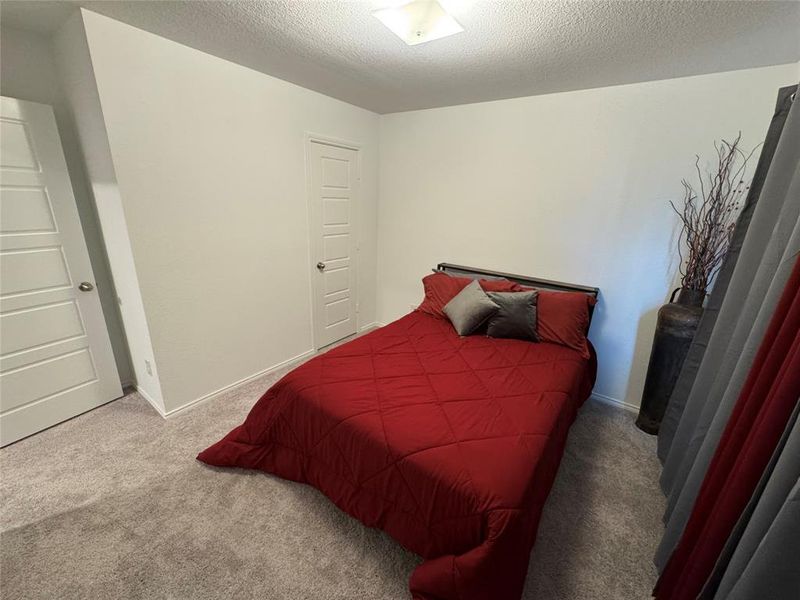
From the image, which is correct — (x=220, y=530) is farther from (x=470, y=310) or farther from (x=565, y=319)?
(x=565, y=319)

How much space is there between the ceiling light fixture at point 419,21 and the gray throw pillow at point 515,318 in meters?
1.67

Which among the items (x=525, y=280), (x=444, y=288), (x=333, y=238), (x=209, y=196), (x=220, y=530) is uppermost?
(x=209, y=196)

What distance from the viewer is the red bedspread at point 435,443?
1.19m

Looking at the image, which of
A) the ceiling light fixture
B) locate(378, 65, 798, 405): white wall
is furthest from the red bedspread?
the ceiling light fixture

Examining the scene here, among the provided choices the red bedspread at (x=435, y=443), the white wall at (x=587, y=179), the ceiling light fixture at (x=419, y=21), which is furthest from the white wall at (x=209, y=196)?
the ceiling light fixture at (x=419, y=21)

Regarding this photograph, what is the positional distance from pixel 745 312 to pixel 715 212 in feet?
4.37

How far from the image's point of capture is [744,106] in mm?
1987

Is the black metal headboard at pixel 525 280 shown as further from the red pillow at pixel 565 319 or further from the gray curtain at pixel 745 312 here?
the gray curtain at pixel 745 312

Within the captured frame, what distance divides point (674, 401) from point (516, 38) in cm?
219

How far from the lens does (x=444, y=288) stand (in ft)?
9.47

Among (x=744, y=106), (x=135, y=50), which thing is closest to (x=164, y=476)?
(x=135, y=50)

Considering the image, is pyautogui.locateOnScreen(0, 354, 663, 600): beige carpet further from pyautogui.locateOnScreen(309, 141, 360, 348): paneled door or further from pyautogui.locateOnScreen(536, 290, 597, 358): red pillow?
pyautogui.locateOnScreen(309, 141, 360, 348): paneled door

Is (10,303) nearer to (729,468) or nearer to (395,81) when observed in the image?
(395,81)

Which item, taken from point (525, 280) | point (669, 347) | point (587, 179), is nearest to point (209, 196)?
point (525, 280)
